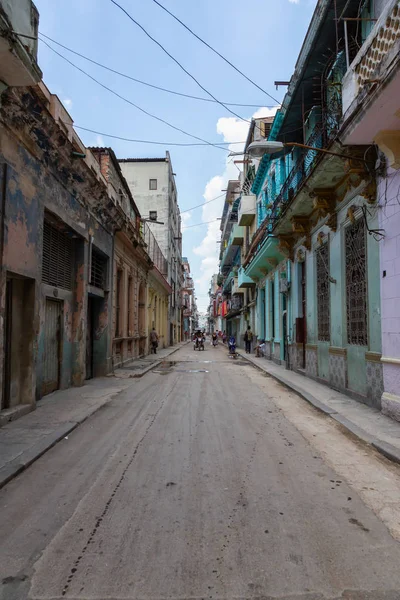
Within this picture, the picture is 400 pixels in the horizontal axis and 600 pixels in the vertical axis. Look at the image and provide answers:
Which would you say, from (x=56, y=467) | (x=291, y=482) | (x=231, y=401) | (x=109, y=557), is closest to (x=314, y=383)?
(x=231, y=401)

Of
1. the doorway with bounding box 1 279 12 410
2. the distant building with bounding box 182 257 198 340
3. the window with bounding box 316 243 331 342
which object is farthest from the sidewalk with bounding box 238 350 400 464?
the distant building with bounding box 182 257 198 340

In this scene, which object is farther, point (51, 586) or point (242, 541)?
point (242, 541)

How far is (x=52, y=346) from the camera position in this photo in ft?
30.8

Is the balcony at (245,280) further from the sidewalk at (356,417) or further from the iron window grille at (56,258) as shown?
the iron window grille at (56,258)

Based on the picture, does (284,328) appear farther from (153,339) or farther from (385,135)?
(385,135)

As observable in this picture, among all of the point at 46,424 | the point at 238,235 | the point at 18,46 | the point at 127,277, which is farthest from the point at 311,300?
the point at 238,235

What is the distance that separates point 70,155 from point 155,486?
7.24 meters

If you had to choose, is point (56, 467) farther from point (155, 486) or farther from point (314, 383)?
point (314, 383)

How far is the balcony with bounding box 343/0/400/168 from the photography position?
569 centimetres

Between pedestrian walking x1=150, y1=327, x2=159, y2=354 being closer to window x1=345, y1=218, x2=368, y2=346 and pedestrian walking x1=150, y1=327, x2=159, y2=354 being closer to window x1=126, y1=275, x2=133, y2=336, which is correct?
window x1=126, y1=275, x2=133, y2=336

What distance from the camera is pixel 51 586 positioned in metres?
2.53

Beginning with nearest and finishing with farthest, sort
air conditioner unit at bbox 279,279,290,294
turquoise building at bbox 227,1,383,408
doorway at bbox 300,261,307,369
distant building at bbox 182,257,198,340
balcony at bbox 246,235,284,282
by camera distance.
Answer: turquoise building at bbox 227,1,383,408
doorway at bbox 300,261,307,369
air conditioner unit at bbox 279,279,290,294
balcony at bbox 246,235,284,282
distant building at bbox 182,257,198,340

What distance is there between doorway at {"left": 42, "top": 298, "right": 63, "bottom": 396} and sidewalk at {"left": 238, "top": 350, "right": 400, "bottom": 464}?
581 cm

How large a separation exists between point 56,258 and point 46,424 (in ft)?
14.5
